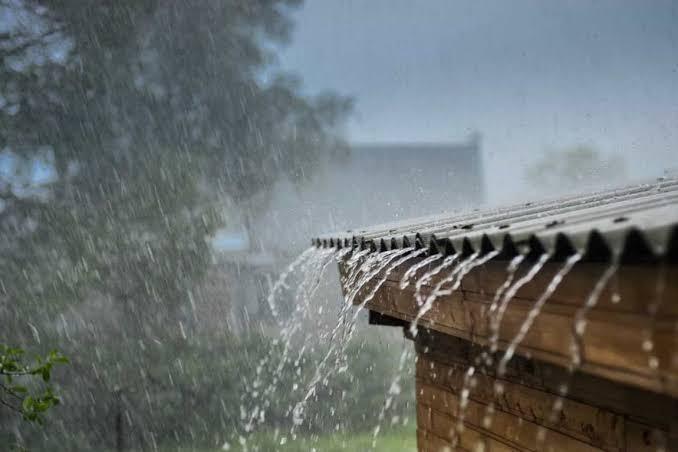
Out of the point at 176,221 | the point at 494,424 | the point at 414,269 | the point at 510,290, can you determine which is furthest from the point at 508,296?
the point at 176,221

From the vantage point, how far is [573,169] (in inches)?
982

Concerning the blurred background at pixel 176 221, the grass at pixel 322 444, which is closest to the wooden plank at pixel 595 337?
the grass at pixel 322 444

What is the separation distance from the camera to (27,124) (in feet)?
42.2

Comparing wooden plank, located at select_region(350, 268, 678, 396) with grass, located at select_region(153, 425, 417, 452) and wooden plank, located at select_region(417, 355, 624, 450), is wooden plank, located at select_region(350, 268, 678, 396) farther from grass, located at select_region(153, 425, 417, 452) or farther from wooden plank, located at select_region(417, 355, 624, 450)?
grass, located at select_region(153, 425, 417, 452)

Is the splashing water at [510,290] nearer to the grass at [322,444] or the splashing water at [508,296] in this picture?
the splashing water at [508,296]

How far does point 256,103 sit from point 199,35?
190cm

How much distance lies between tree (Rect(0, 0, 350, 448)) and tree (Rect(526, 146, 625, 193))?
1265 centimetres

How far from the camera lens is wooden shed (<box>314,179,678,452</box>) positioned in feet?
3.97

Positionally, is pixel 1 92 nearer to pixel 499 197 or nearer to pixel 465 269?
pixel 465 269

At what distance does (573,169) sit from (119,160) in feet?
54.9

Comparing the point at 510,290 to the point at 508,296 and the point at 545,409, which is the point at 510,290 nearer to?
the point at 508,296

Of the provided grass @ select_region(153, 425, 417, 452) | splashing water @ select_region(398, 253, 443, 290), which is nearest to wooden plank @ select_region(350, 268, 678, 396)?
splashing water @ select_region(398, 253, 443, 290)

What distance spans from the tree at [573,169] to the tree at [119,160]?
12646 mm

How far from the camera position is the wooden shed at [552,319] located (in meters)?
1.21
